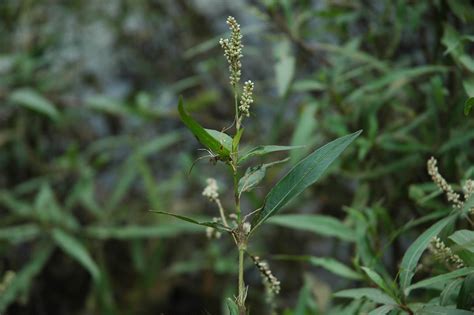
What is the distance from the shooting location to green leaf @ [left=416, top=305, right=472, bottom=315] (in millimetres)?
692

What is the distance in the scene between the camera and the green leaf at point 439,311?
0.69 metres

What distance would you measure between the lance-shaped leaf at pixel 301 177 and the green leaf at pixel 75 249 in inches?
41.4

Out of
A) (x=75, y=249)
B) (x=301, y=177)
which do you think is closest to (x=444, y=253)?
(x=301, y=177)

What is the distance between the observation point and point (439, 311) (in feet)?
2.35

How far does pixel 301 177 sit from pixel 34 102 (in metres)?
1.48

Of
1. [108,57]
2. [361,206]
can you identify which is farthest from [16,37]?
[361,206]

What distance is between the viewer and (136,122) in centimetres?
258

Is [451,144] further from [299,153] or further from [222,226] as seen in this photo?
[222,226]

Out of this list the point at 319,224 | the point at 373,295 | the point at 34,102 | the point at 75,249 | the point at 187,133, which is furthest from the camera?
the point at 187,133

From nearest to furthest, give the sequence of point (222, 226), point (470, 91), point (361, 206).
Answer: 1. point (222, 226)
2. point (470, 91)
3. point (361, 206)

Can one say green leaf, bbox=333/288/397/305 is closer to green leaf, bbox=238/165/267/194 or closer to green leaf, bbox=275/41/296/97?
green leaf, bbox=238/165/267/194

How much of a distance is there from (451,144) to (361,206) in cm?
28

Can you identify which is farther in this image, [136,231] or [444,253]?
[136,231]

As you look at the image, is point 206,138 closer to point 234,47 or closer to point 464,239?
point 234,47
